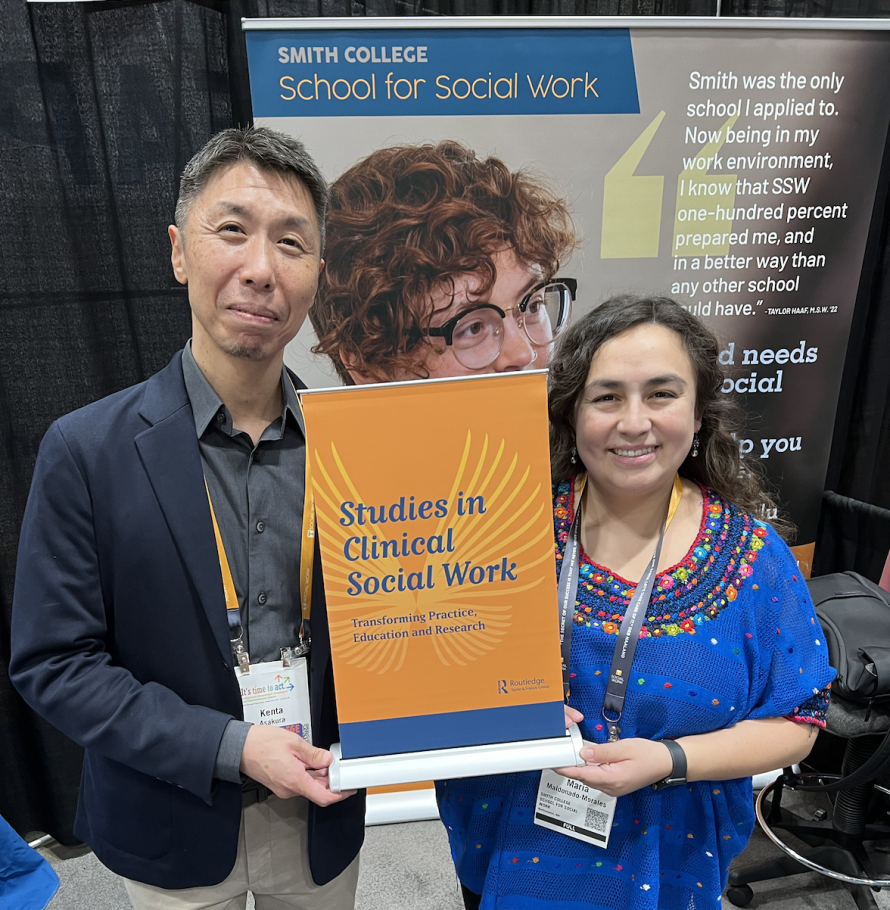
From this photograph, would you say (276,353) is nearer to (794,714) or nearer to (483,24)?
(794,714)

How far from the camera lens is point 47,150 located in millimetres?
2033

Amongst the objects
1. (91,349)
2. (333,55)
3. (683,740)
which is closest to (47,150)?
(91,349)

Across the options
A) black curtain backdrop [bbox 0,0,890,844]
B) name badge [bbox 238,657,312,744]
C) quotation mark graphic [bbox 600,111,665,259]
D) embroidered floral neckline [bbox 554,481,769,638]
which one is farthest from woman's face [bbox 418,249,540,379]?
name badge [bbox 238,657,312,744]

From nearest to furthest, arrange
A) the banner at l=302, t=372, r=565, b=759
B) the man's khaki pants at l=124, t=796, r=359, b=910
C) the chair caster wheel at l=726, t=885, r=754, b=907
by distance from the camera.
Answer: the banner at l=302, t=372, r=565, b=759, the man's khaki pants at l=124, t=796, r=359, b=910, the chair caster wheel at l=726, t=885, r=754, b=907

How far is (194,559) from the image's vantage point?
99cm

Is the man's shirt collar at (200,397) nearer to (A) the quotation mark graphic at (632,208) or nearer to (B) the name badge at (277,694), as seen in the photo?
(B) the name badge at (277,694)

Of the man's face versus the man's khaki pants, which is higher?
the man's face

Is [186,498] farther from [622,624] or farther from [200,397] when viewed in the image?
[622,624]

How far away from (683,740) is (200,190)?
124 cm

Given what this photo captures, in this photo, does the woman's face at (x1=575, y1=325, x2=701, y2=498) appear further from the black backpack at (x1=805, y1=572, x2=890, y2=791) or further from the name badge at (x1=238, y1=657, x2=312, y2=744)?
the black backpack at (x1=805, y1=572, x2=890, y2=791)

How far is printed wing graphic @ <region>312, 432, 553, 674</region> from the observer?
935 mm

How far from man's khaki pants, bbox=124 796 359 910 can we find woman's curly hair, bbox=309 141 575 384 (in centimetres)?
138

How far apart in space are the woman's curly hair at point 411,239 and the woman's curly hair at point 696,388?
1019mm

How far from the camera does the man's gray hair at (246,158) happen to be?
3.32ft
